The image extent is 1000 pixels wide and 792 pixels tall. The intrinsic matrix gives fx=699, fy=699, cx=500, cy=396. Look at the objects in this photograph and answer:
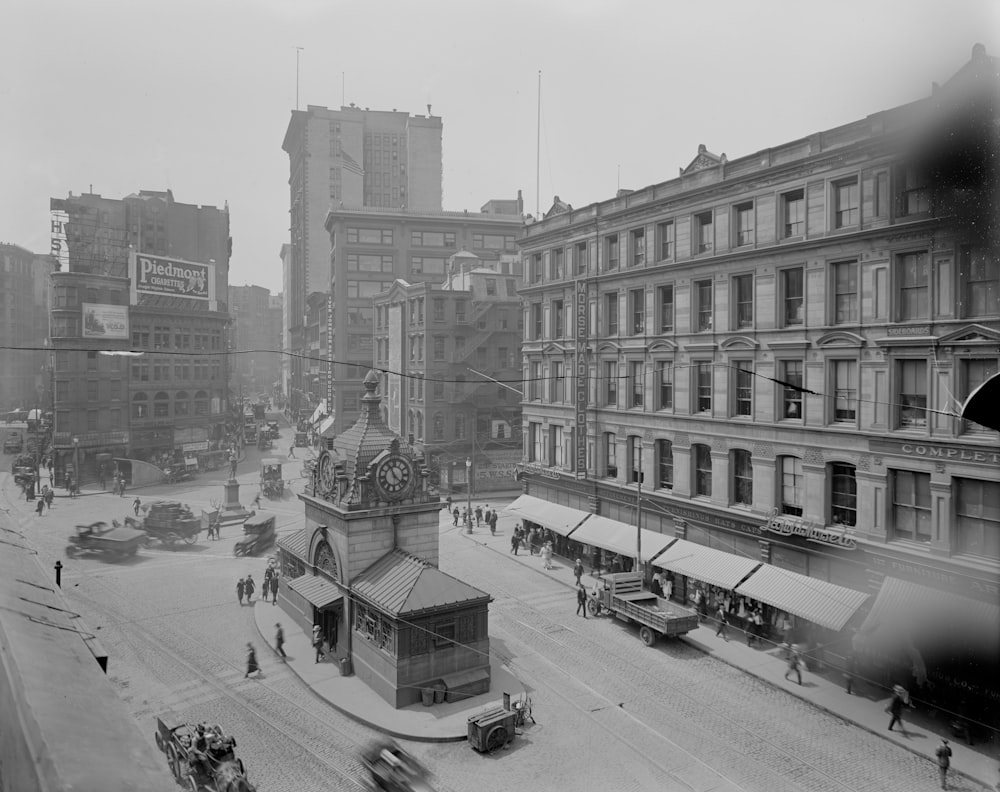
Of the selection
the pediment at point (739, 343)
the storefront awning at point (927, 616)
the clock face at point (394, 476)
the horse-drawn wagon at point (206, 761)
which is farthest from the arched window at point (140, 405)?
the storefront awning at point (927, 616)

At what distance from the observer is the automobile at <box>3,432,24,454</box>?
65.7m

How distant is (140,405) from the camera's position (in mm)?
63000

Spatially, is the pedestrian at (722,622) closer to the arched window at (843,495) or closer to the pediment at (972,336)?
the arched window at (843,495)

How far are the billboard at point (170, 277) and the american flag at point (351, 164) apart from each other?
34668 mm

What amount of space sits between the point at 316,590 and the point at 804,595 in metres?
16.8

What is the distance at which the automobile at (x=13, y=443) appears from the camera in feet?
216

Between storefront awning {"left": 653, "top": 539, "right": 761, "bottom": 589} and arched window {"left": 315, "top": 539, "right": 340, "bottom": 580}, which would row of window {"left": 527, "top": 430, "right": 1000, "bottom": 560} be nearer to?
storefront awning {"left": 653, "top": 539, "right": 761, "bottom": 589}

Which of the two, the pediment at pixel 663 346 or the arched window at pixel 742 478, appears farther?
the pediment at pixel 663 346

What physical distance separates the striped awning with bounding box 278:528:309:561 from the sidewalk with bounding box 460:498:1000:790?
14.6 meters

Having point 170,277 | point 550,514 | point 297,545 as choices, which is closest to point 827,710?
point 297,545

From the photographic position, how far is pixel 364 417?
2486 cm

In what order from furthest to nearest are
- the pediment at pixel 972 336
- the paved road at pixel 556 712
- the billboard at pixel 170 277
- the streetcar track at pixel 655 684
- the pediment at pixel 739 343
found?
the billboard at pixel 170 277 < the pediment at pixel 739 343 < the pediment at pixel 972 336 < the streetcar track at pixel 655 684 < the paved road at pixel 556 712

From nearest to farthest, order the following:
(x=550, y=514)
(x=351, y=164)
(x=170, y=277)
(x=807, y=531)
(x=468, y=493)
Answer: (x=807, y=531) → (x=550, y=514) → (x=468, y=493) → (x=170, y=277) → (x=351, y=164)

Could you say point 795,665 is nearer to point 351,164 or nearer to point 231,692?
point 231,692
